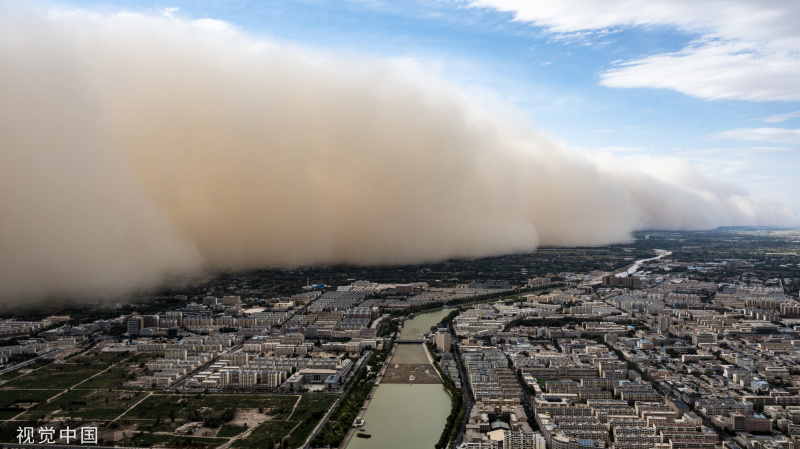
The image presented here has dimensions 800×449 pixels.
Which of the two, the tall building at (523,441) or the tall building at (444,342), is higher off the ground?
the tall building at (444,342)

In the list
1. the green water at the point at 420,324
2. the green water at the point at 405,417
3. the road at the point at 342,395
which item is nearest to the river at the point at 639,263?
the green water at the point at 420,324

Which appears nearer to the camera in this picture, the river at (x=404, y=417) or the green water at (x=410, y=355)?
the river at (x=404, y=417)

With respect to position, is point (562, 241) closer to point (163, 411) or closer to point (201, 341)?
point (201, 341)

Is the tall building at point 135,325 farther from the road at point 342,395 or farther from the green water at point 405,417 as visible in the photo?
the green water at point 405,417

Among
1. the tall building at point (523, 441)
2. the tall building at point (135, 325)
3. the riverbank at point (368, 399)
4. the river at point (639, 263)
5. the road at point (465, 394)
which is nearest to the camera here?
the tall building at point (523, 441)

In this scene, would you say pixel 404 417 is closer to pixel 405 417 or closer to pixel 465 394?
pixel 405 417

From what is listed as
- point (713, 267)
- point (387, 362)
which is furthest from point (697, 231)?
point (387, 362)

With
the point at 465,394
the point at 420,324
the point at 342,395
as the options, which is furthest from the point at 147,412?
the point at 420,324
